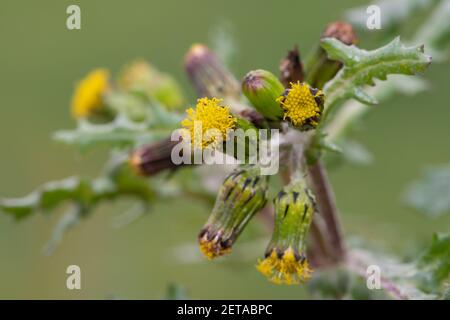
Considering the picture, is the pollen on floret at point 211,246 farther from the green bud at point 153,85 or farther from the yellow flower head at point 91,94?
the yellow flower head at point 91,94

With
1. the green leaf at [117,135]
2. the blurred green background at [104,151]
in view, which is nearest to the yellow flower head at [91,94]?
the green leaf at [117,135]

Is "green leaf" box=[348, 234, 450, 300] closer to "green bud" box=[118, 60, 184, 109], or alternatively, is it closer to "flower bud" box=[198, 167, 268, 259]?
"flower bud" box=[198, 167, 268, 259]

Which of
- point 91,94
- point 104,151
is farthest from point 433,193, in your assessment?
point 104,151

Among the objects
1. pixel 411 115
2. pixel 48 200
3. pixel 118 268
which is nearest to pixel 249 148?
pixel 48 200

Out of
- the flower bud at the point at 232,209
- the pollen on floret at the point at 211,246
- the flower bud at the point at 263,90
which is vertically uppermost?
the flower bud at the point at 263,90

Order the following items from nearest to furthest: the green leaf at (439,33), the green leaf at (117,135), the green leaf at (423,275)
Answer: the green leaf at (423,275), the green leaf at (117,135), the green leaf at (439,33)

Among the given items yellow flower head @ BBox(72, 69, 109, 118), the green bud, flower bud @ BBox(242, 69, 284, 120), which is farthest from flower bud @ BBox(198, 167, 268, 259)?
yellow flower head @ BBox(72, 69, 109, 118)
